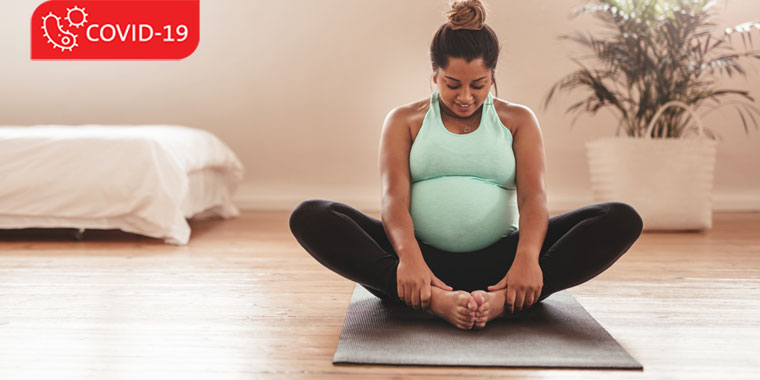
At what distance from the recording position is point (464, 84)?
1334mm

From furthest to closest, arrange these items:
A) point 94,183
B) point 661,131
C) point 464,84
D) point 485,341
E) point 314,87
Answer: point 314,87, point 661,131, point 94,183, point 464,84, point 485,341

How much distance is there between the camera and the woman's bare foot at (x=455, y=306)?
122 centimetres

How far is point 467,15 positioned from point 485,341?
2.15 feet

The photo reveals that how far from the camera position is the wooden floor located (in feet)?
3.58

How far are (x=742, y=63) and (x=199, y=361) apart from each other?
3.41 m

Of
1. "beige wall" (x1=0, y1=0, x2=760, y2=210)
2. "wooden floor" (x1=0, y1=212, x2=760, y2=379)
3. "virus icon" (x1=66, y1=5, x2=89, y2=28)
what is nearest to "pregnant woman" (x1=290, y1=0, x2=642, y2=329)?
"wooden floor" (x1=0, y1=212, x2=760, y2=379)

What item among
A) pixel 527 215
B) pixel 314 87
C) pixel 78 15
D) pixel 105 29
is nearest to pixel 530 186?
pixel 527 215

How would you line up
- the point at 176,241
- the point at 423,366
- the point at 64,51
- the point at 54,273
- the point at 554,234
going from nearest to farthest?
the point at 423,366
the point at 554,234
the point at 54,273
the point at 176,241
the point at 64,51

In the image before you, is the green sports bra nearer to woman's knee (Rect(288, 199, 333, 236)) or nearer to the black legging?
the black legging

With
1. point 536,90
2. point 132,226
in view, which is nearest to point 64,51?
point 132,226

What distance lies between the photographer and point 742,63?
11.5 feet

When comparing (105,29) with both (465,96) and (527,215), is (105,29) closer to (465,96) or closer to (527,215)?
(465,96)

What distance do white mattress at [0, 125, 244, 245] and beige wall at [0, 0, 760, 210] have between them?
1.17 meters

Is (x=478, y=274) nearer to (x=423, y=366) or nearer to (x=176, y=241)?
(x=423, y=366)
